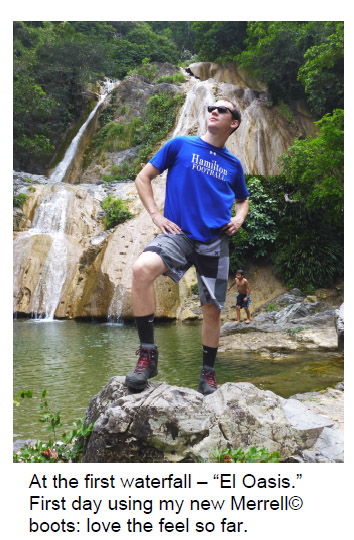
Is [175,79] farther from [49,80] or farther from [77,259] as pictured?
[77,259]

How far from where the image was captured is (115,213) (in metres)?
15.7

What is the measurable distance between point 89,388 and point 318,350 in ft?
13.0

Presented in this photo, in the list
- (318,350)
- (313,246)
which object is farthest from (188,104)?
(318,350)

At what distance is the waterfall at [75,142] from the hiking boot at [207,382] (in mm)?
20524

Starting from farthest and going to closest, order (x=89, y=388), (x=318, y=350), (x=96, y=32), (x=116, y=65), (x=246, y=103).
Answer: (x=96, y=32) < (x=116, y=65) < (x=246, y=103) < (x=318, y=350) < (x=89, y=388)

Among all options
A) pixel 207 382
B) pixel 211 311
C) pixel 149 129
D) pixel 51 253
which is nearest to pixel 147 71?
pixel 149 129

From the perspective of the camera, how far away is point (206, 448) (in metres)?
2.45

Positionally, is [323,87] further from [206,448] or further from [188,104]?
[206,448]

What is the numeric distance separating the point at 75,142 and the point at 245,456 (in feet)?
82.0

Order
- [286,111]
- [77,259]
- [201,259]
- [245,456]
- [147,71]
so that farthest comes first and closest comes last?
[147,71] → [286,111] → [77,259] → [201,259] → [245,456]

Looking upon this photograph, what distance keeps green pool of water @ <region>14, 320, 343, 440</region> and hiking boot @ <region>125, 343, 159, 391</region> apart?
61.8 inches

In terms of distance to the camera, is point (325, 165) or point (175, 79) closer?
point (325, 165)

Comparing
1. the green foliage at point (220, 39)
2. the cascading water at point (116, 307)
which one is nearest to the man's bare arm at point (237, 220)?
the cascading water at point (116, 307)

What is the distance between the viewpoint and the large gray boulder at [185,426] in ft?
7.98
